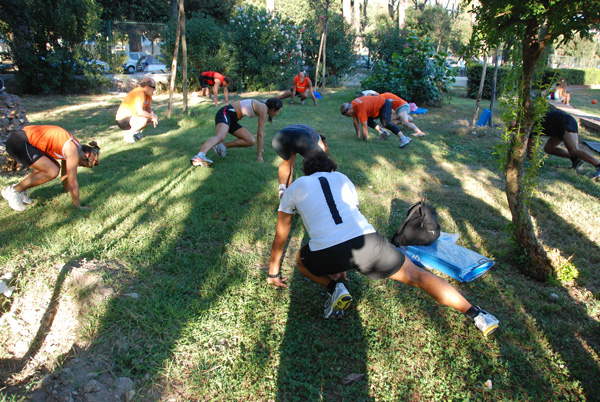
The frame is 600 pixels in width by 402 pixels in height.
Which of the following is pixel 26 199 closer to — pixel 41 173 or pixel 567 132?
pixel 41 173

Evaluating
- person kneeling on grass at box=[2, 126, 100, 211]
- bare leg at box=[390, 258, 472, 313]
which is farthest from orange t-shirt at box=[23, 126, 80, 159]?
bare leg at box=[390, 258, 472, 313]

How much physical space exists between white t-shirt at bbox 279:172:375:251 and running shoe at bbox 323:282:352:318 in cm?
41

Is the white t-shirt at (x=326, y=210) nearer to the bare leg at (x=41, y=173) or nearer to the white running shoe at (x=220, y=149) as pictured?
the bare leg at (x=41, y=173)

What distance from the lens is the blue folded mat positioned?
3383mm

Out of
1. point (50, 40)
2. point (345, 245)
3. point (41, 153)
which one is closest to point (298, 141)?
point (345, 245)

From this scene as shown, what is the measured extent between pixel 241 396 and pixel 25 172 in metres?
5.58

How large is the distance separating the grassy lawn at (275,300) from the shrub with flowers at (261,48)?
12.6 metres

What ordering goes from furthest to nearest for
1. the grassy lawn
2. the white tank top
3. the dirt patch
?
the white tank top
the grassy lawn
the dirt patch

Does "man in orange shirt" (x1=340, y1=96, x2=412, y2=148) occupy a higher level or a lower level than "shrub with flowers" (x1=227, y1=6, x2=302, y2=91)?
lower

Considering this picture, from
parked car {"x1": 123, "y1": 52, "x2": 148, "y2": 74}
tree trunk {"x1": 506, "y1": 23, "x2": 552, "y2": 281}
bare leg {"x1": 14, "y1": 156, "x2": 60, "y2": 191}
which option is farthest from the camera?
parked car {"x1": 123, "y1": 52, "x2": 148, "y2": 74}

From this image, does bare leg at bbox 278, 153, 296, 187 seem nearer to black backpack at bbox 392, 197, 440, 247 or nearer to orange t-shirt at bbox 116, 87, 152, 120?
black backpack at bbox 392, 197, 440, 247

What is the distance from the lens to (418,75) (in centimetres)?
1339

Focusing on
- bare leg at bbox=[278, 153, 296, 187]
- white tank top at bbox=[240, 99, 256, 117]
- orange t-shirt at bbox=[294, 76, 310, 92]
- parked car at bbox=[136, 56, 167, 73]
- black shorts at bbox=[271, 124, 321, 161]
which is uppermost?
parked car at bbox=[136, 56, 167, 73]

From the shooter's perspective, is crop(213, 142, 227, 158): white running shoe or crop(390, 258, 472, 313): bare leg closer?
crop(390, 258, 472, 313): bare leg
